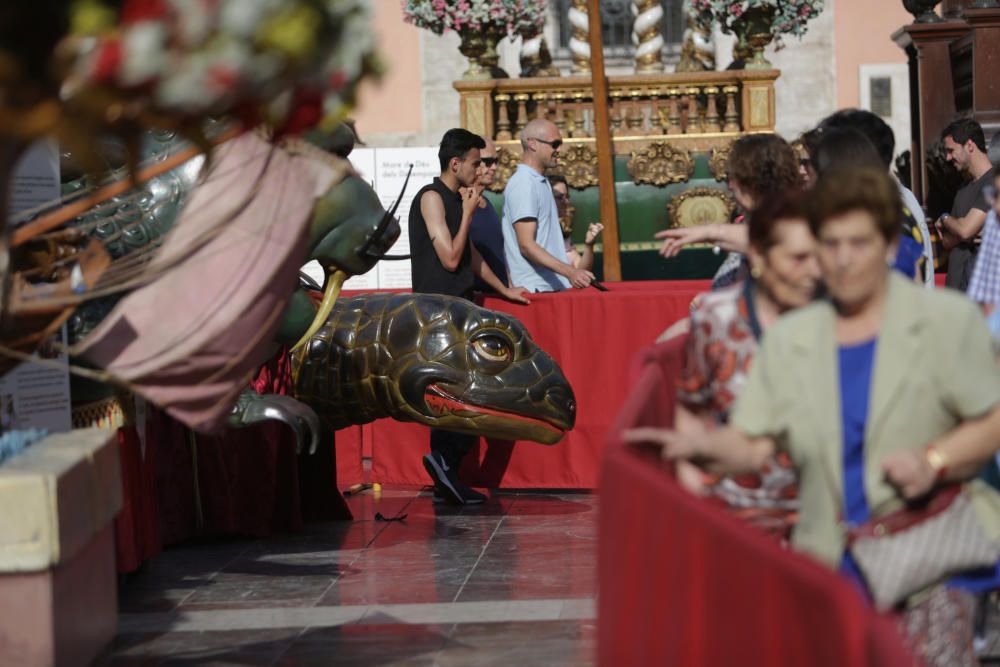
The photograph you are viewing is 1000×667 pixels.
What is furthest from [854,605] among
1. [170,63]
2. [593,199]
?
[593,199]

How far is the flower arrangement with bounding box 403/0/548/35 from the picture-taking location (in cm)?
1459

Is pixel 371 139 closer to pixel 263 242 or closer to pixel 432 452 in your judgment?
pixel 432 452

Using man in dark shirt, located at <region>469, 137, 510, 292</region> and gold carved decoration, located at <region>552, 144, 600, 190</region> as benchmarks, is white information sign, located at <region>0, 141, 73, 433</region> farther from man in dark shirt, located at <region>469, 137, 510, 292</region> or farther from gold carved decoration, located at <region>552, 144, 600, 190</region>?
gold carved decoration, located at <region>552, 144, 600, 190</region>

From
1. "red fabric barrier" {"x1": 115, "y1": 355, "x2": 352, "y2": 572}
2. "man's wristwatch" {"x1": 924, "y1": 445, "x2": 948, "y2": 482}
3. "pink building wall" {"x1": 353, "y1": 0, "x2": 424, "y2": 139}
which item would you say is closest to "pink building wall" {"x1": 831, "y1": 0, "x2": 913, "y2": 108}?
"pink building wall" {"x1": 353, "y1": 0, "x2": 424, "y2": 139}

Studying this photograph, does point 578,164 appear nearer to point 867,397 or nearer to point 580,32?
point 580,32

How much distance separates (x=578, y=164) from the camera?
50.2 ft

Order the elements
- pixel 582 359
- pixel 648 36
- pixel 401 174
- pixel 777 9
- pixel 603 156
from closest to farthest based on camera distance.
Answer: pixel 582 359 → pixel 401 174 → pixel 603 156 → pixel 777 9 → pixel 648 36

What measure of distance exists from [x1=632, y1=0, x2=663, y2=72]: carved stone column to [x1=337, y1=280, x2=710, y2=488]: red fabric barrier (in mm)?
5864

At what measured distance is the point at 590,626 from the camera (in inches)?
280

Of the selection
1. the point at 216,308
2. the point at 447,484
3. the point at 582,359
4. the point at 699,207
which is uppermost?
the point at 699,207

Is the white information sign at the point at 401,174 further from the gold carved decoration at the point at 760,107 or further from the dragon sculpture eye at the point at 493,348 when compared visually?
the dragon sculpture eye at the point at 493,348

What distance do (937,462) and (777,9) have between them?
11.3m

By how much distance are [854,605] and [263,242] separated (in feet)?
10.7

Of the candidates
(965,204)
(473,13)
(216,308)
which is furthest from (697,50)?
(216,308)
